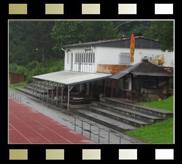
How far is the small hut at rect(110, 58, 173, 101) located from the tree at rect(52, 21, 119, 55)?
55.3 feet

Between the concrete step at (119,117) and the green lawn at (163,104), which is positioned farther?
the green lawn at (163,104)

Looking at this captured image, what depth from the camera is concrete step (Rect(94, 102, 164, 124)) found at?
72.4 feet

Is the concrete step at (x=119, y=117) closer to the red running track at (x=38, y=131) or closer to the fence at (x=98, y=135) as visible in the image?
the fence at (x=98, y=135)

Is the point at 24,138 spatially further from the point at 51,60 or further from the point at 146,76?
the point at 51,60

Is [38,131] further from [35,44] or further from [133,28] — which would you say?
[133,28]

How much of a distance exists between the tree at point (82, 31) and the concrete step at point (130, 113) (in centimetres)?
1758

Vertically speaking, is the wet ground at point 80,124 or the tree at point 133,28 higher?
the tree at point 133,28

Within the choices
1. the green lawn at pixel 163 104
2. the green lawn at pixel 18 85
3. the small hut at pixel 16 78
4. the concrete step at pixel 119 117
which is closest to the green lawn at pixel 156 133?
the concrete step at pixel 119 117

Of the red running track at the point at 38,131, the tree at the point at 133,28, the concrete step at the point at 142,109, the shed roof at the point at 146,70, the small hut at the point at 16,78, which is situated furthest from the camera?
the tree at the point at 133,28

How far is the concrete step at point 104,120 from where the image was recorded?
21.9m

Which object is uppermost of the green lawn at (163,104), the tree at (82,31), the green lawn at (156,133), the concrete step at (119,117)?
the tree at (82,31)

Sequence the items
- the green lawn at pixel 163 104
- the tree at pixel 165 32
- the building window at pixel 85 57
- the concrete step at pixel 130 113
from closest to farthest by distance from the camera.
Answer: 1. the concrete step at pixel 130 113
2. the green lawn at pixel 163 104
3. the tree at pixel 165 32
4. the building window at pixel 85 57

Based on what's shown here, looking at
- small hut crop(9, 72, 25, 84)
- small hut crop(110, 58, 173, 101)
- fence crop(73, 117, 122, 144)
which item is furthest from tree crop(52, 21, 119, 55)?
fence crop(73, 117, 122, 144)


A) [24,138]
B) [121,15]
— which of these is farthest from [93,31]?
[121,15]
